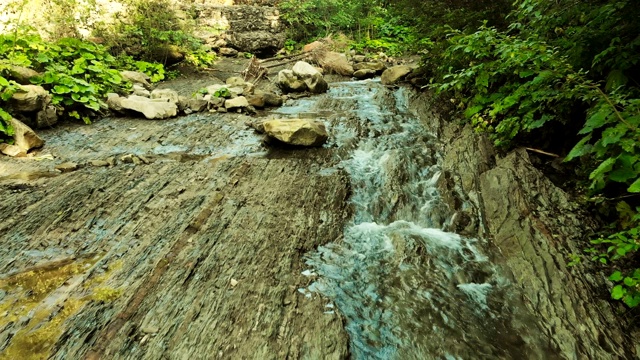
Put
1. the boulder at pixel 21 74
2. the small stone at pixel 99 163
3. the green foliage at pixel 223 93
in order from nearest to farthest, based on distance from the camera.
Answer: the small stone at pixel 99 163
the boulder at pixel 21 74
the green foliage at pixel 223 93

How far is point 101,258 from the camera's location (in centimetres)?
310

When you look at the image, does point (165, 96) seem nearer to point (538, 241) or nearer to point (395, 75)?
point (395, 75)

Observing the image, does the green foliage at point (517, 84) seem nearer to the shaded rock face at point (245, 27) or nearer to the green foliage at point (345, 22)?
the green foliage at point (345, 22)

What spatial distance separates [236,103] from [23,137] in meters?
4.23

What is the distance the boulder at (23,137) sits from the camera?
5.28 metres

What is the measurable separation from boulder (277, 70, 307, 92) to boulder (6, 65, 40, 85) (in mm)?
6007

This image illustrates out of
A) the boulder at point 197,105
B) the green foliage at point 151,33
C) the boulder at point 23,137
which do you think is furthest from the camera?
the green foliage at point 151,33

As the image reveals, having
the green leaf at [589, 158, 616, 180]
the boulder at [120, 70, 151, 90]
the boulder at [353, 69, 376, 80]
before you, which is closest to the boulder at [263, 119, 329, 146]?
the green leaf at [589, 158, 616, 180]

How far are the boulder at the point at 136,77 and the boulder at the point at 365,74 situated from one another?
7.06 m

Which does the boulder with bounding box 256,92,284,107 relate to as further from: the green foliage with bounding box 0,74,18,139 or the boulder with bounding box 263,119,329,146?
the green foliage with bounding box 0,74,18,139

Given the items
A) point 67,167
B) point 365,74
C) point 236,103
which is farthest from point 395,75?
point 67,167

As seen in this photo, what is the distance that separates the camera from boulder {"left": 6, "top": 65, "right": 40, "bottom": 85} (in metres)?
5.98

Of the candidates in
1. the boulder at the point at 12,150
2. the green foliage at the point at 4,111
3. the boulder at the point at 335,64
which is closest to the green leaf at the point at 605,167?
the boulder at the point at 12,150

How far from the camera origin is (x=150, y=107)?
7359mm
